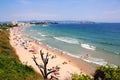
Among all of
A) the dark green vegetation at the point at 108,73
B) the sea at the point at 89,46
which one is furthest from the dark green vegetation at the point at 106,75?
the sea at the point at 89,46

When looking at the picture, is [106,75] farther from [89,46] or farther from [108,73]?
[89,46]

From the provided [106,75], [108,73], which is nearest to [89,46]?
[108,73]

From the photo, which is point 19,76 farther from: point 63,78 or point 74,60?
point 74,60

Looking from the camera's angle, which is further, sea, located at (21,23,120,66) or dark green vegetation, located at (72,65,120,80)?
sea, located at (21,23,120,66)

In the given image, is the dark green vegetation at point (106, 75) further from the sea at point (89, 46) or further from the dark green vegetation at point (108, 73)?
the sea at point (89, 46)

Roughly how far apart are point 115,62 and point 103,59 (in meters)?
2.69

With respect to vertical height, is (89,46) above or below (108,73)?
below

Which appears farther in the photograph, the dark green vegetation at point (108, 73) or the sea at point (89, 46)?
the sea at point (89, 46)

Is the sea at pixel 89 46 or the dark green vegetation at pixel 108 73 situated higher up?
the dark green vegetation at pixel 108 73

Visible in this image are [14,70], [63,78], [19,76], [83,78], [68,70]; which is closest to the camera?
[83,78]

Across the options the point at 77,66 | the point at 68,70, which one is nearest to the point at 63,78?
the point at 68,70

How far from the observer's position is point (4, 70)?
17.3 metres

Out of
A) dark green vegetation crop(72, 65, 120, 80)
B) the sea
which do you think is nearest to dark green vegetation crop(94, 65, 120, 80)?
dark green vegetation crop(72, 65, 120, 80)

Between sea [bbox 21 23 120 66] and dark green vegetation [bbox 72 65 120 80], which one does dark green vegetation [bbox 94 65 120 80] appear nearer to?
dark green vegetation [bbox 72 65 120 80]
